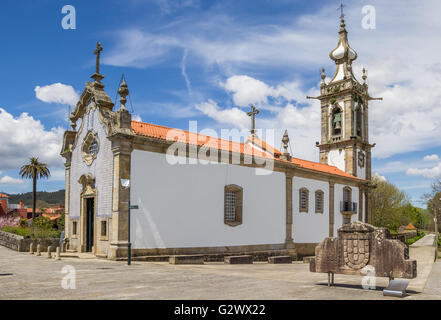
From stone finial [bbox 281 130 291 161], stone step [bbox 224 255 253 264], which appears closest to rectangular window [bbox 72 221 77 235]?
stone step [bbox 224 255 253 264]

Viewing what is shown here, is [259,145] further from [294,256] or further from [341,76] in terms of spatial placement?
[341,76]

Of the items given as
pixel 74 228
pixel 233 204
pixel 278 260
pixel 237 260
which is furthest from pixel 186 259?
pixel 74 228

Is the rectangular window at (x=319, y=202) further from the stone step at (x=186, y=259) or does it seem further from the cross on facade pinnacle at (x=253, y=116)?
the stone step at (x=186, y=259)

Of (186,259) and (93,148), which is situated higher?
(93,148)

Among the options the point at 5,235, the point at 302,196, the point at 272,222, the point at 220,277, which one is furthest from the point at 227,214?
the point at 5,235

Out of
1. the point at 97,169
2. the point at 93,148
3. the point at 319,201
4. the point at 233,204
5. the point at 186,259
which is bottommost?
the point at 186,259

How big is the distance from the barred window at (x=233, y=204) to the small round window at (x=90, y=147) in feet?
24.6

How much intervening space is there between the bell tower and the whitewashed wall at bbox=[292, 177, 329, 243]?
7568 millimetres

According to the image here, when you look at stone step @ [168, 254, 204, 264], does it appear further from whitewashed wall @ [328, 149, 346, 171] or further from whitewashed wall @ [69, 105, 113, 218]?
whitewashed wall @ [328, 149, 346, 171]

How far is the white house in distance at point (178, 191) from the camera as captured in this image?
65.2 ft

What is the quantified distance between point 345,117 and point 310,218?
12.7 m

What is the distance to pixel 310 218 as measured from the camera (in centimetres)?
3058

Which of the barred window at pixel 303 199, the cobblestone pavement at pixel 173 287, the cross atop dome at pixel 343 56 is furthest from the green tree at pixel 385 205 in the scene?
the cobblestone pavement at pixel 173 287

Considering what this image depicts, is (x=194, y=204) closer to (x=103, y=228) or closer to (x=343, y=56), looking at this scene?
(x=103, y=228)
